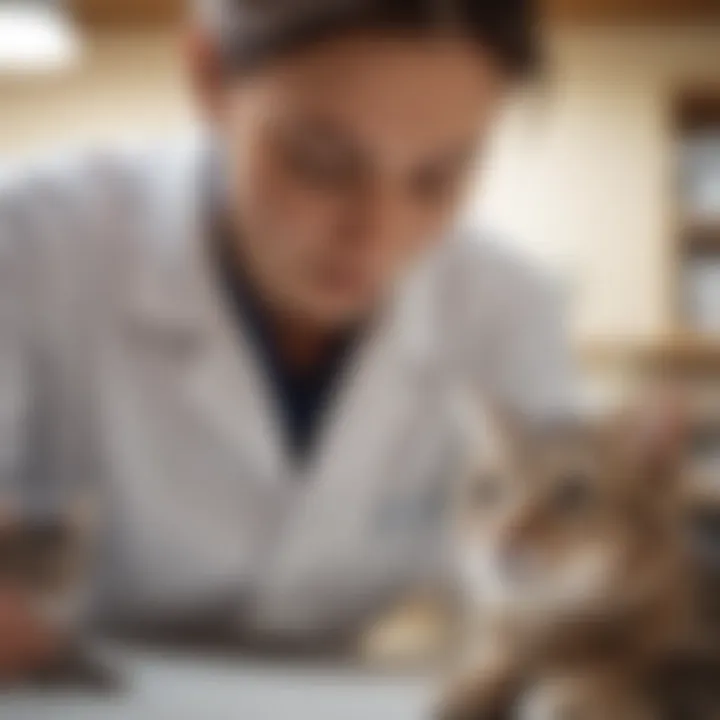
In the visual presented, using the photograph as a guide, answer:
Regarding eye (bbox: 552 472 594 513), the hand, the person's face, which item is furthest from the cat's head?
the hand

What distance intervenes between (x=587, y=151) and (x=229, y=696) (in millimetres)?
321

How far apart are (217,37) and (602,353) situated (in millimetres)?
245

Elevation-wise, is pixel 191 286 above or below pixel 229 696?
above

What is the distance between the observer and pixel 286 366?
630mm

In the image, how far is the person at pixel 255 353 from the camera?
2.03 feet

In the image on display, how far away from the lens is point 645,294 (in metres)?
0.63

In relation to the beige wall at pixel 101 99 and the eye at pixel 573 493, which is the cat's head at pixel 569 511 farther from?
the beige wall at pixel 101 99

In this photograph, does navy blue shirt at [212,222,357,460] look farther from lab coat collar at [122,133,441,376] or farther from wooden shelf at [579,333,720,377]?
wooden shelf at [579,333,720,377]

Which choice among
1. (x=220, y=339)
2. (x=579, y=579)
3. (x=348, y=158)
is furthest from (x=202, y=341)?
(x=579, y=579)

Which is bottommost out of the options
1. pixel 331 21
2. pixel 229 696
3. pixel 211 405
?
pixel 229 696

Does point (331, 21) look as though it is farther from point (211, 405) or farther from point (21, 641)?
point (21, 641)

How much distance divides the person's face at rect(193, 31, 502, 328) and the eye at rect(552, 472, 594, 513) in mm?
129

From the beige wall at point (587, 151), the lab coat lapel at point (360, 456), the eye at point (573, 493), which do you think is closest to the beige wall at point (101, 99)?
the beige wall at point (587, 151)

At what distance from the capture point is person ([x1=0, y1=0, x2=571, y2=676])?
619mm
